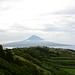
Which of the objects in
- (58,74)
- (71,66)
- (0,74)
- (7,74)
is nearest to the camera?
(0,74)

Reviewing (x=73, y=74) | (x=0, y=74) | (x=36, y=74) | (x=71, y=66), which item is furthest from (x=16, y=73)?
(x=71, y=66)

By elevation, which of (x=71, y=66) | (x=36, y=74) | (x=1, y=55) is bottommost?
(x=71, y=66)

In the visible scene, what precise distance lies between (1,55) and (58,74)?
29.2 meters

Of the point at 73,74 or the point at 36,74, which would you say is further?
the point at 73,74

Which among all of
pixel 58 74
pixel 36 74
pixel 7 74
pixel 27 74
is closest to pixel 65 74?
pixel 58 74

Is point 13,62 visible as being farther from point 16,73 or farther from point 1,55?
point 16,73

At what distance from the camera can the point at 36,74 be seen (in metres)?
44.2

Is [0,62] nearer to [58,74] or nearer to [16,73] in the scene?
[16,73]

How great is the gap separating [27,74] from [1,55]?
8888 millimetres

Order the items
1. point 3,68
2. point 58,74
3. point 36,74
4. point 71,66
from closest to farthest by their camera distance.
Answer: point 3,68, point 36,74, point 58,74, point 71,66

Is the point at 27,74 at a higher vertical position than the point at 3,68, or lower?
lower

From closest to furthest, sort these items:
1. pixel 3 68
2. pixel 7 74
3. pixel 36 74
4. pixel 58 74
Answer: pixel 7 74
pixel 3 68
pixel 36 74
pixel 58 74

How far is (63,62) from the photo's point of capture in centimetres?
9619

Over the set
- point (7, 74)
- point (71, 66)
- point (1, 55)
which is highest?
point (1, 55)
